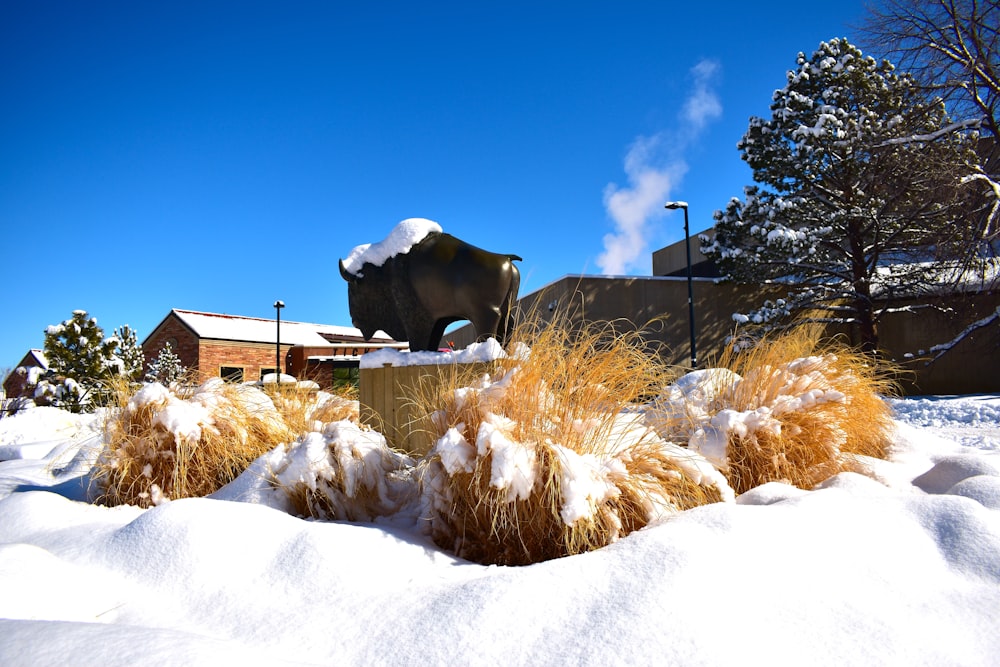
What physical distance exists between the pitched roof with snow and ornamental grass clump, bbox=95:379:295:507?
16655 mm

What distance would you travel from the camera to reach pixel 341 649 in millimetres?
1523

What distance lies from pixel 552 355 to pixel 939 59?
11.7 m

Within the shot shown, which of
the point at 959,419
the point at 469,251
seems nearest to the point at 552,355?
the point at 469,251

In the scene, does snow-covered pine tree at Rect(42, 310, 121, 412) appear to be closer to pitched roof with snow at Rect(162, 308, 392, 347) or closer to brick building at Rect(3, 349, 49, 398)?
brick building at Rect(3, 349, 49, 398)

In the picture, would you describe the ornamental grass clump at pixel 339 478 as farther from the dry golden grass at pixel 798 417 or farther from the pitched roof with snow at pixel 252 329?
the pitched roof with snow at pixel 252 329

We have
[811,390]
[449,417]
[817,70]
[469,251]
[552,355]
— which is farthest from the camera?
[817,70]

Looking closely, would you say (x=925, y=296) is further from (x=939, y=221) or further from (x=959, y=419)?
(x=959, y=419)

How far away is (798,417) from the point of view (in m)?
3.45

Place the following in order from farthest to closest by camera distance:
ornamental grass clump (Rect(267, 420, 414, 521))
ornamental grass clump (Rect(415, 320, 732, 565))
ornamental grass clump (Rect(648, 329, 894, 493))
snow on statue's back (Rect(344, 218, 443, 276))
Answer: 1. snow on statue's back (Rect(344, 218, 443, 276))
2. ornamental grass clump (Rect(648, 329, 894, 493))
3. ornamental grass clump (Rect(267, 420, 414, 521))
4. ornamental grass clump (Rect(415, 320, 732, 565))

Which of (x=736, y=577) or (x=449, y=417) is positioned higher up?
(x=449, y=417)

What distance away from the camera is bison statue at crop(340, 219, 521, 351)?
14.1 ft

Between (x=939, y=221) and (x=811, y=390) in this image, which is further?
(x=939, y=221)

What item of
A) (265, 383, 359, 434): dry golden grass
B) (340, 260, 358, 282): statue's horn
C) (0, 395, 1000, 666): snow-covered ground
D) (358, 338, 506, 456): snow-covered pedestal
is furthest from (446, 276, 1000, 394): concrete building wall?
(0, 395, 1000, 666): snow-covered ground

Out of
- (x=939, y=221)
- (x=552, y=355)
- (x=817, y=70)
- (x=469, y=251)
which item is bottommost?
(x=552, y=355)
